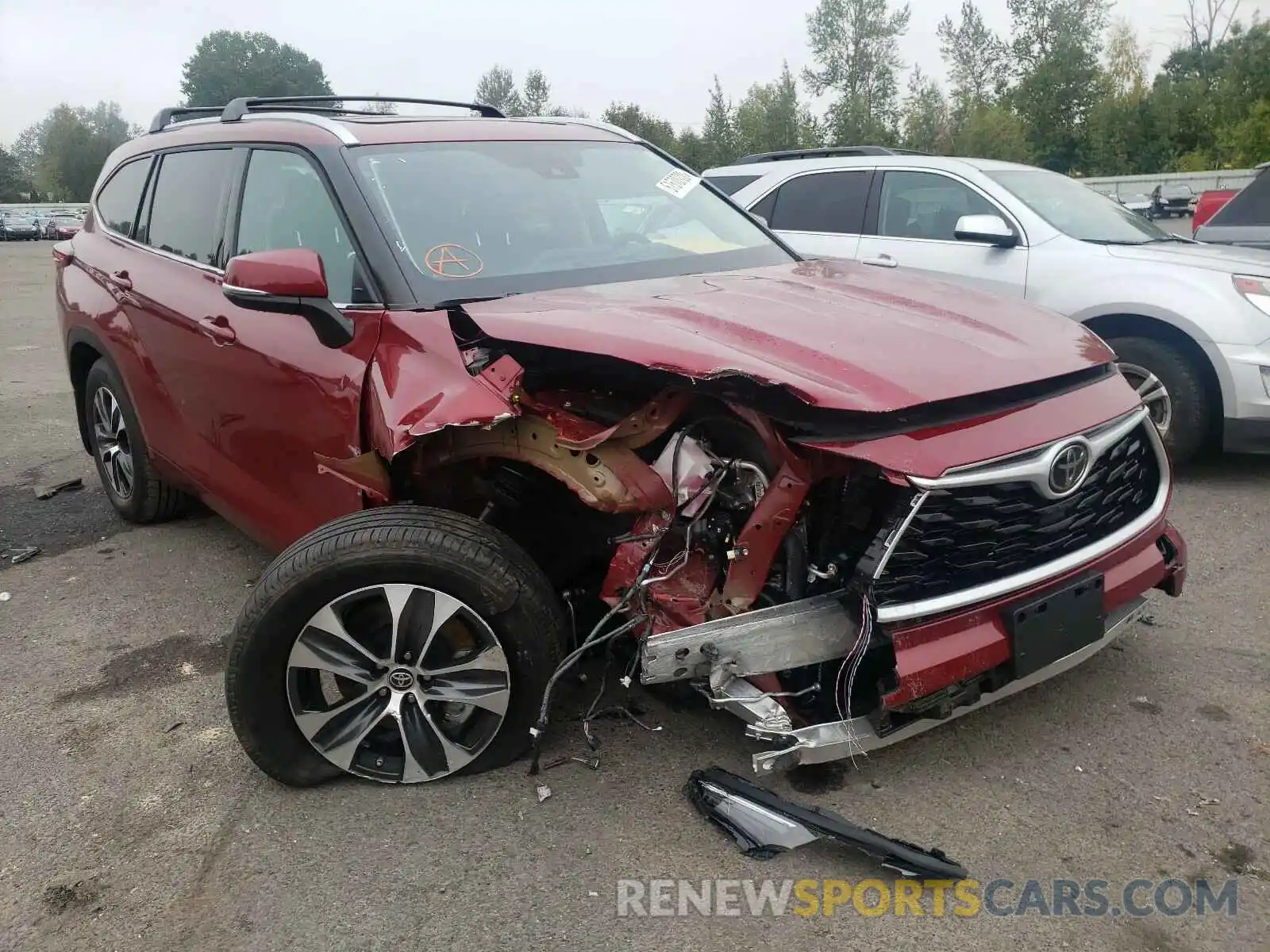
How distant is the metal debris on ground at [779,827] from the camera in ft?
7.57

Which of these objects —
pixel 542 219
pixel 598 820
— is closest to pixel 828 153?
pixel 542 219

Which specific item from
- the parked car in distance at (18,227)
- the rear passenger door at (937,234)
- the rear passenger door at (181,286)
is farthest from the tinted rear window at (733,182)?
the parked car in distance at (18,227)

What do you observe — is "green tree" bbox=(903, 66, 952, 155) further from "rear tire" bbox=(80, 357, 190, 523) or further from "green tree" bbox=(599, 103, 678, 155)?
"rear tire" bbox=(80, 357, 190, 523)

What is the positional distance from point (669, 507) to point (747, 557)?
244 mm

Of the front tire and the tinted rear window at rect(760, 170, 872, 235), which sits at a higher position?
the tinted rear window at rect(760, 170, 872, 235)

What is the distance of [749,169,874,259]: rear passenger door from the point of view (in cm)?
668

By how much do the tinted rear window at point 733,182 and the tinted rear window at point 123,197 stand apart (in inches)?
157

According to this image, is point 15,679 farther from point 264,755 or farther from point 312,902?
point 312,902

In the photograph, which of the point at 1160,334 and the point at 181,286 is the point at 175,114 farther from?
the point at 1160,334

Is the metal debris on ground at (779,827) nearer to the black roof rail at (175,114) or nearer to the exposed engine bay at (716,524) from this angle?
the exposed engine bay at (716,524)

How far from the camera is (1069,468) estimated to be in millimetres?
2480

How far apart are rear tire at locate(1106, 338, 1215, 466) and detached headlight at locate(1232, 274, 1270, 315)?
1.28ft

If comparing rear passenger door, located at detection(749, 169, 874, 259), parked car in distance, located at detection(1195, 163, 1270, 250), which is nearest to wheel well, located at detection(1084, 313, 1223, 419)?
rear passenger door, located at detection(749, 169, 874, 259)

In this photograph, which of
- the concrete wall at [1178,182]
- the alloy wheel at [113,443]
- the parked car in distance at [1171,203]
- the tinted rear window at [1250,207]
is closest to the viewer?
the alloy wheel at [113,443]
